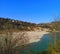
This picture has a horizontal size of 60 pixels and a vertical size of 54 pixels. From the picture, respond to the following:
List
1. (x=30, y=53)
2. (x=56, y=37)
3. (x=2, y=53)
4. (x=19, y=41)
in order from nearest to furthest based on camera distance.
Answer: (x=2, y=53) → (x=19, y=41) → (x=30, y=53) → (x=56, y=37)

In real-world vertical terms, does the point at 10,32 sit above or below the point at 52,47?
above

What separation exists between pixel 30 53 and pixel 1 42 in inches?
126

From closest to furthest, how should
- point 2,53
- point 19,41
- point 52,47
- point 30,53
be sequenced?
point 2,53 → point 19,41 → point 30,53 → point 52,47

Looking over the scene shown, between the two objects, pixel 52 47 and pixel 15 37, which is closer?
pixel 15 37

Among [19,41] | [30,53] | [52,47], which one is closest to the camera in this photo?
[19,41]

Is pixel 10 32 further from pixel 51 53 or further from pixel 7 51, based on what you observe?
pixel 51 53

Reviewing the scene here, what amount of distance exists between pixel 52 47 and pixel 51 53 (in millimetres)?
674

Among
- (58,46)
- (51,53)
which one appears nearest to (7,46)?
(51,53)

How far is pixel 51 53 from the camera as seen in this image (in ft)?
43.9

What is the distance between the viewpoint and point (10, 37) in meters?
10.0

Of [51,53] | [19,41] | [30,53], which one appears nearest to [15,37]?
[19,41]

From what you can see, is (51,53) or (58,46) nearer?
(51,53)

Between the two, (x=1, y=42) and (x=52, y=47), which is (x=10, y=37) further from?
(x=52, y=47)

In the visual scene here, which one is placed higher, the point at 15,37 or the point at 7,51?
the point at 15,37
